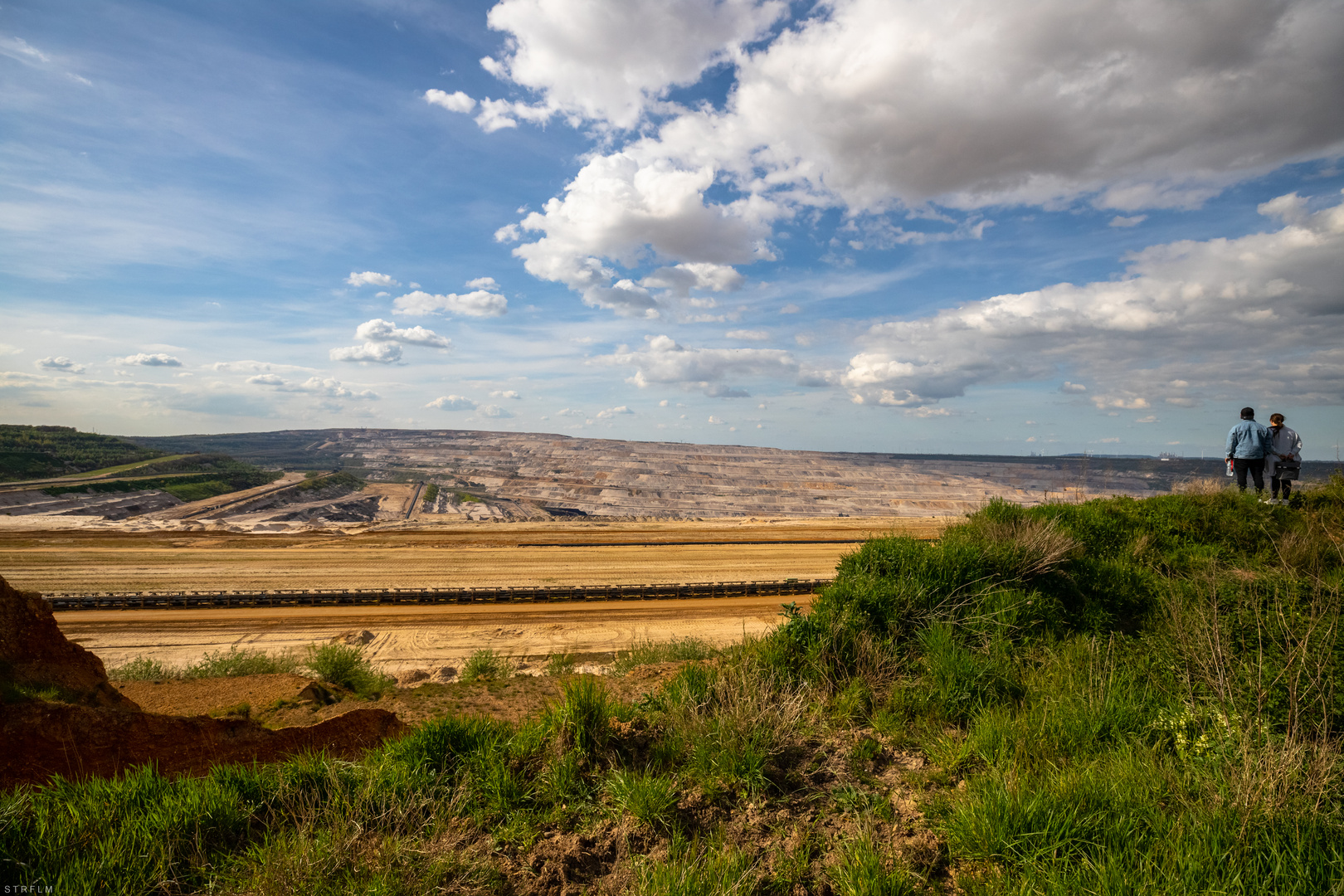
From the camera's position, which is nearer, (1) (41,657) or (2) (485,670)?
(1) (41,657)

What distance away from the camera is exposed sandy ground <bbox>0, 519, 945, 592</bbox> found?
76.8 ft

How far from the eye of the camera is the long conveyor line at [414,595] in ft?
65.2

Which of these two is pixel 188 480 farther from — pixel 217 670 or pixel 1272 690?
pixel 1272 690

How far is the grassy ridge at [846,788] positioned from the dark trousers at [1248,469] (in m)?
9.58

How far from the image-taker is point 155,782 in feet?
13.1

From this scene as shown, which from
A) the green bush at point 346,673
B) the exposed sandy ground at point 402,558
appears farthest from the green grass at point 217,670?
the exposed sandy ground at point 402,558

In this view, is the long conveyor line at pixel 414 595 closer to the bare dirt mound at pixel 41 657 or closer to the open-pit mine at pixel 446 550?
the open-pit mine at pixel 446 550

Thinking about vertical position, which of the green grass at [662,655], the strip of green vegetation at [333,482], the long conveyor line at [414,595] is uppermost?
the strip of green vegetation at [333,482]

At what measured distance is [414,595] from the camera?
21.2 meters

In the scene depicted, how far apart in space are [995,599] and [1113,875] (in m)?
5.13

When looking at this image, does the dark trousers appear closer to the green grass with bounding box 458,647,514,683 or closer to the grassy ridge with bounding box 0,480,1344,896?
the grassy ridge with bounding box 0,480,1344,896

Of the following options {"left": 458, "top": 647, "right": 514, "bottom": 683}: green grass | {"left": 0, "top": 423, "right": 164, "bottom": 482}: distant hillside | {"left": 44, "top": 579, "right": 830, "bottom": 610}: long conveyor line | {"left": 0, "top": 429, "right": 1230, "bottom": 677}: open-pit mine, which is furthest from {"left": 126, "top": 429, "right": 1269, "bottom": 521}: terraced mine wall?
{"left": 458, "top": 647, "right": 514, "bottom": 683}: green grass

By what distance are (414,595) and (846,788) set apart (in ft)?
66.9

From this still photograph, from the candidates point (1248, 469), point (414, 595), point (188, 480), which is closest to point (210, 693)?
point (414, 595)
